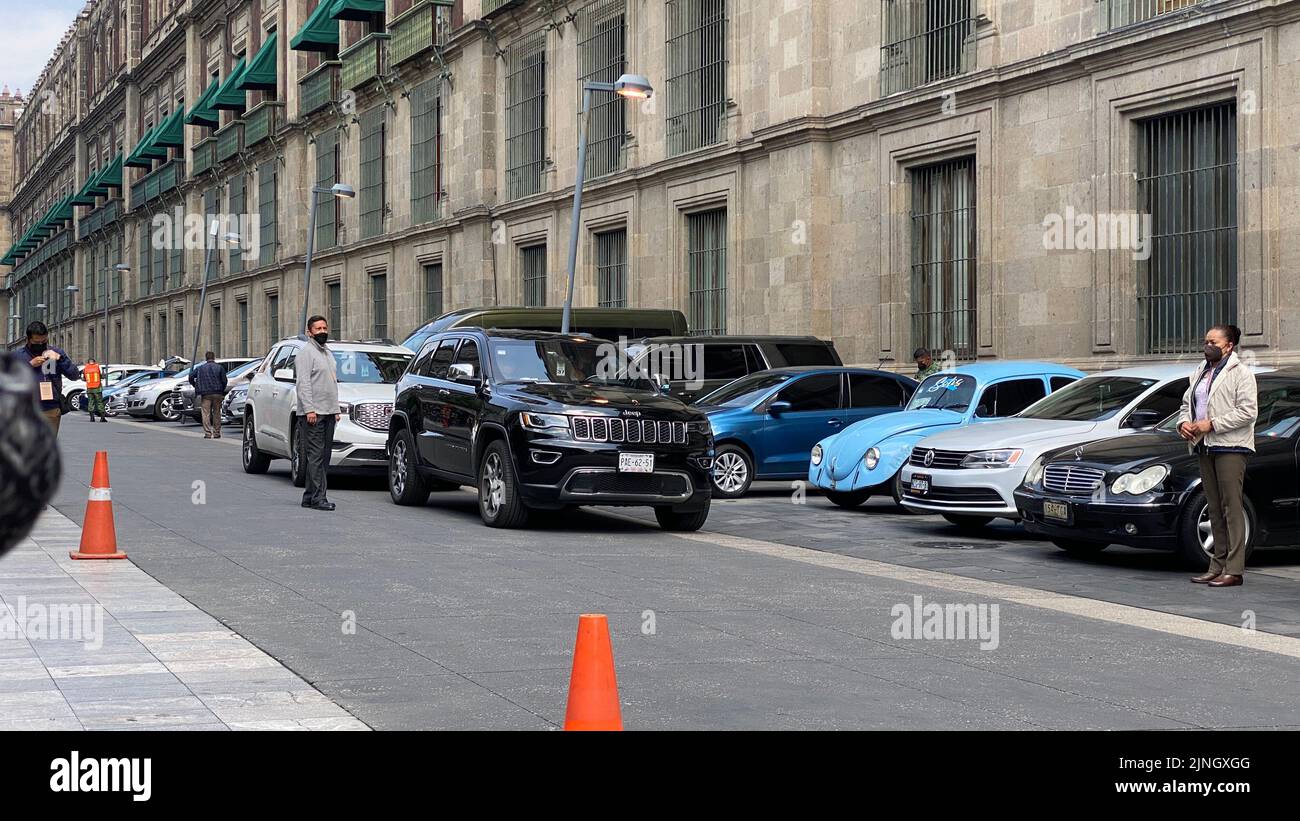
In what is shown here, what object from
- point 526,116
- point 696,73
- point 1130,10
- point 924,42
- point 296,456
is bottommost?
point 296,456

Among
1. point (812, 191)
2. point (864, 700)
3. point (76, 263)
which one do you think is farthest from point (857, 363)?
point (76, 263)

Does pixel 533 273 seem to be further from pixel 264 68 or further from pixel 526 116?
pixel 264 68

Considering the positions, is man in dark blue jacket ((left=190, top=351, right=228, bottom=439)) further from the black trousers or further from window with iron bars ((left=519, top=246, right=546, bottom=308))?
the black trousers

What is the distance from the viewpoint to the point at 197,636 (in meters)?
8.06

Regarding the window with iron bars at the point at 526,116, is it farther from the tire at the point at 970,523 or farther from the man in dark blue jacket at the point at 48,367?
the tire at the point at 970,523

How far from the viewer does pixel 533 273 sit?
126ft

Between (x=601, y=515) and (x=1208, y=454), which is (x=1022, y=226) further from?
(x=1208, y=454)

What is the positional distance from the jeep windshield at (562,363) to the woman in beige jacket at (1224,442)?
585 cm

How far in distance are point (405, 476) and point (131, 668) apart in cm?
1000

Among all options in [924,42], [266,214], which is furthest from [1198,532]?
[266,214]

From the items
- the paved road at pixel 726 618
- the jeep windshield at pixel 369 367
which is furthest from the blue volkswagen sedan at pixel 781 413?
the jeep windshield at pixel 369 367

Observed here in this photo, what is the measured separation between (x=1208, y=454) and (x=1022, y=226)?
39.4ft

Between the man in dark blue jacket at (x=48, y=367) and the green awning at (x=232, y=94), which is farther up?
the green awning at (x=232, y=94)

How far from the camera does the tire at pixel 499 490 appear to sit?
47.4 feet
